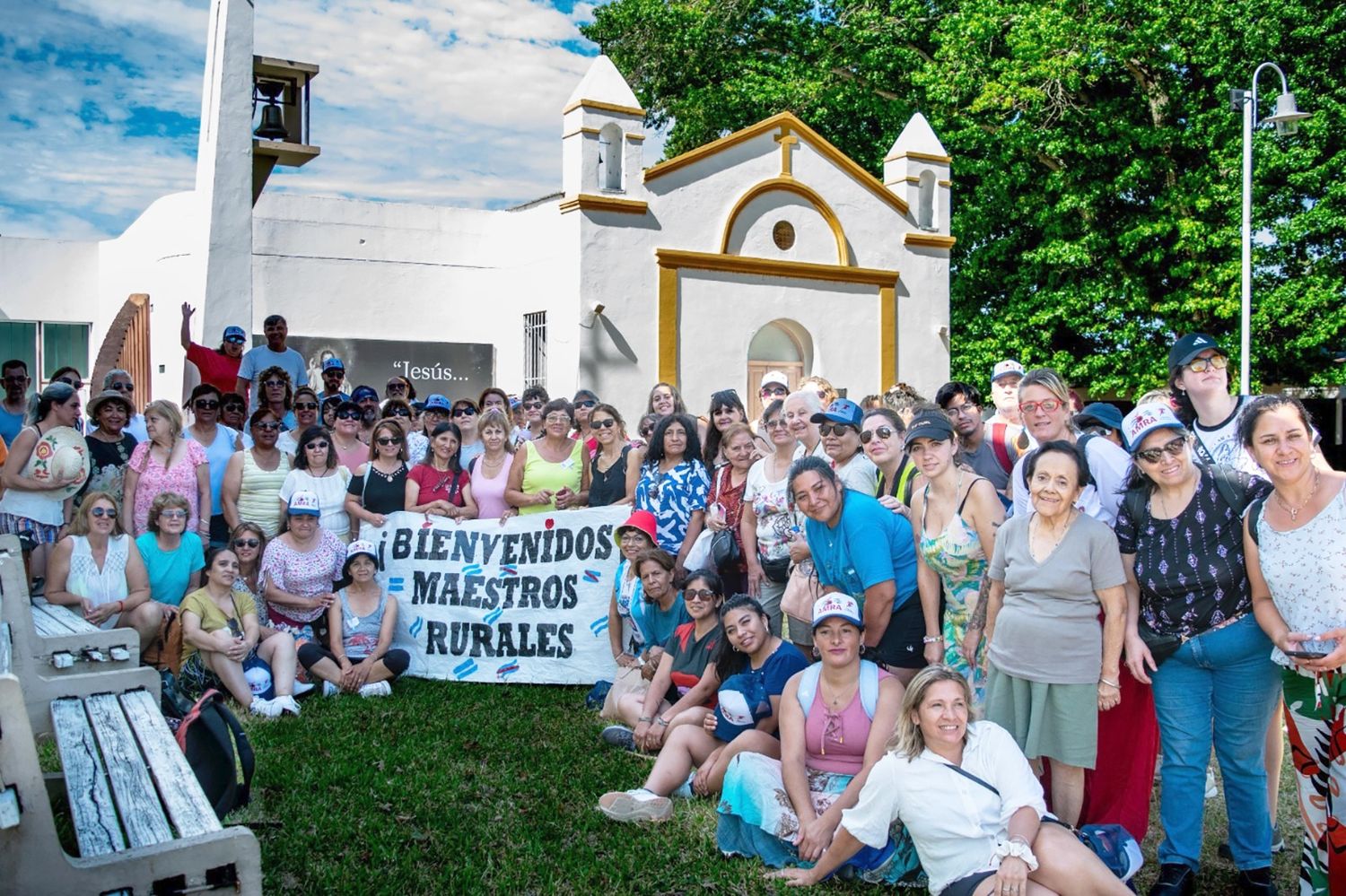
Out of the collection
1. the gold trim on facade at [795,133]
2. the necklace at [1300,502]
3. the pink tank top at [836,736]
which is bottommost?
the pink tank top at [836,736]

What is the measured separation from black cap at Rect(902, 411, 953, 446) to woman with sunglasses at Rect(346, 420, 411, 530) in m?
4.68

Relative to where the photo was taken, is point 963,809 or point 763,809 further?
point 763,809

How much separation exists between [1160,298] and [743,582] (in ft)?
63.7

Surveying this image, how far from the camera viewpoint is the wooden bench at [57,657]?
5176 mm

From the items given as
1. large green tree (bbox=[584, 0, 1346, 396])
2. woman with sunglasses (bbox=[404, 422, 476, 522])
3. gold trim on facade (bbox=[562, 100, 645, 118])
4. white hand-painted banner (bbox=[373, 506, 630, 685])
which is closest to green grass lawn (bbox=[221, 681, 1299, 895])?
white hand-painted banner (bbox=[373, 506, 630, 685])

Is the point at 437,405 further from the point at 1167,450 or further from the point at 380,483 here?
the point at 1167,450

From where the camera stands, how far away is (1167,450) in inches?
175

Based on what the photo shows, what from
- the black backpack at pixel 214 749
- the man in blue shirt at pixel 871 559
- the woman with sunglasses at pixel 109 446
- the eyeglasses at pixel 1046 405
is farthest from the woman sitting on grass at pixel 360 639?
the eyeglasses at pixel 1046 405

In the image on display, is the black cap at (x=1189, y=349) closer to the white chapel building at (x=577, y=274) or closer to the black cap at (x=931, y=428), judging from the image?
the black cap at (x=931, y=428)

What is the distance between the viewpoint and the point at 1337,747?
4.06 metres

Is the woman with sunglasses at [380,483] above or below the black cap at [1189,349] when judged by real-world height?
below

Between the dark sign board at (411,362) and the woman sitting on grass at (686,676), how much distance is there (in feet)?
35.0

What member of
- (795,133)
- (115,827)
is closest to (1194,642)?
(115,827)

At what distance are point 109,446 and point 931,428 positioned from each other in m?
6.36
